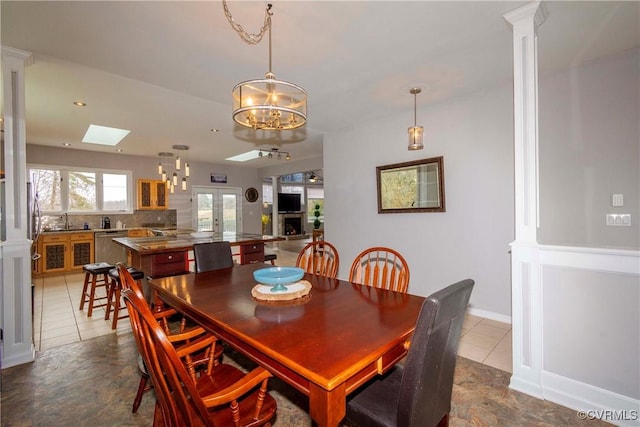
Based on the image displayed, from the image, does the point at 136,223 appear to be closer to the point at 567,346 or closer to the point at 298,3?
the point at 298,3

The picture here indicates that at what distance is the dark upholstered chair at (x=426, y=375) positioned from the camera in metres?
0.97

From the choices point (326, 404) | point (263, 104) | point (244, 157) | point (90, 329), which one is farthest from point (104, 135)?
point (326, 404)

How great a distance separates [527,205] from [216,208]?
7.72 meters

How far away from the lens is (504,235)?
3096 millimetres

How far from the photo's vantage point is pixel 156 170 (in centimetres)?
723

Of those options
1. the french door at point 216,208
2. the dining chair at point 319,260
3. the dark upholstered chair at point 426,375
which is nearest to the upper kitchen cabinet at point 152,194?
the french door at point 216,208

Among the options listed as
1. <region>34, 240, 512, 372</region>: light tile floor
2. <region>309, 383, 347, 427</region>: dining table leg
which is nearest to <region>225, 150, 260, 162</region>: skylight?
<region>34, 240, 512, 372</region>: light tile floor

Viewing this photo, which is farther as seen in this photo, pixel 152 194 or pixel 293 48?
pixel 152 194

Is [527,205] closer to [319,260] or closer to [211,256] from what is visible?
[319,260]

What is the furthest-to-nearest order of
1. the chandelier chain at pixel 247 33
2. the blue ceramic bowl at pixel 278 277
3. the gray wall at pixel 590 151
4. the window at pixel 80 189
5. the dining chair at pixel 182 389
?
the window at pixel 80 189
the gray wall at pixel 590 151
the chandelier chain at pixel 247 33
the blue ceramic bowl at pixel 278 277
the dining chair at pixel 182 389

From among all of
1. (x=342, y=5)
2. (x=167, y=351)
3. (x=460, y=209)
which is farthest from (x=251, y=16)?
(x=460, y=209)

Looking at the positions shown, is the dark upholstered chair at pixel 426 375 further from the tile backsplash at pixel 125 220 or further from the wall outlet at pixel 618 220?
the tile backsplash at pixel 125 220

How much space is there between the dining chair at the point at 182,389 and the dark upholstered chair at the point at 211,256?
124cm

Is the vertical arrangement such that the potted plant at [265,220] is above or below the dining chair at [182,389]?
above
